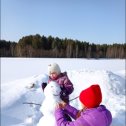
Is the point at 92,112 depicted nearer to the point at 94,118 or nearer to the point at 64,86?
the point at 94,118

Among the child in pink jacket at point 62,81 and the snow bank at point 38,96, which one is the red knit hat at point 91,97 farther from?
the snow bank at point 38,96

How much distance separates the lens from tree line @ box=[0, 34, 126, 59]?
39719 millimetres

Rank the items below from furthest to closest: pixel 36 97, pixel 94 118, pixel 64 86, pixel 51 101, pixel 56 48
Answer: pixel 56 48
pixel 36 97
pixel 64 86
pixel 51 101
pixel 94 118

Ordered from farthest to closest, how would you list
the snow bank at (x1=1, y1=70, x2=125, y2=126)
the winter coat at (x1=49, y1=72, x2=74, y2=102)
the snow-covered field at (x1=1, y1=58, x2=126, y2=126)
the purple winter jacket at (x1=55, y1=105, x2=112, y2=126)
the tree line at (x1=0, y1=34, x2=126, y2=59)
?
the tree line at (x1=0, y1=34, x2=126, y2=59) < the snow bank at (x1=1, y1=70, x2=125, y2=126) < the snow-covered field at (x1=1, y1=58, x2=126, y2=126) < the winter coat at (x1=49, y1=72, x2=74, y2=102) < the purple winter jacket at (x1=55, y1=105, x2=112, y2=126)

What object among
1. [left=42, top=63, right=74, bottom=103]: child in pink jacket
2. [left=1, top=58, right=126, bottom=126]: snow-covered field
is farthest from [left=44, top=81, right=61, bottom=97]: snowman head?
[left=1, top=58, right=126, bottom=126]: snow-covered field

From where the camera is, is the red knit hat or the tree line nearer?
the red knit hat

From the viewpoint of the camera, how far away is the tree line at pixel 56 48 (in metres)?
39.7

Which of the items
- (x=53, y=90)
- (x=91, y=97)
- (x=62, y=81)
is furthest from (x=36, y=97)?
(x=91, y=97)

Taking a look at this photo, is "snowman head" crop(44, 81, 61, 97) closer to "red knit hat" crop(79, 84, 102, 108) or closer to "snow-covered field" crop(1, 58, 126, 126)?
"red knit hat" crop(79, 84, 102, 108)

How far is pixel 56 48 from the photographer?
47406mm

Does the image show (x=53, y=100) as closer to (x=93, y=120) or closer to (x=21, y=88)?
(x=93, y=120)

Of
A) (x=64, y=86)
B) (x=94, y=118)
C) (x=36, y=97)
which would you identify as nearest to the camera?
(x=94, y=118)

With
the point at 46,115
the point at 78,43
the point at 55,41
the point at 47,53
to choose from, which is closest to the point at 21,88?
the point at 46,115

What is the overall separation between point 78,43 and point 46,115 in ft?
166
